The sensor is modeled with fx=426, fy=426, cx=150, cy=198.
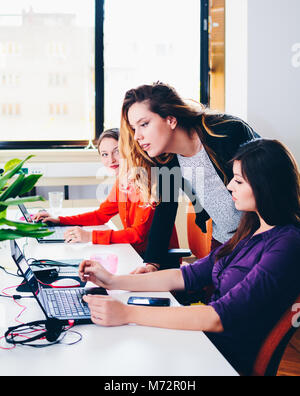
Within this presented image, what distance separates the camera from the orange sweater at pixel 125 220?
1938 mm

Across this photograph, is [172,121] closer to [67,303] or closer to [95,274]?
[95,274]

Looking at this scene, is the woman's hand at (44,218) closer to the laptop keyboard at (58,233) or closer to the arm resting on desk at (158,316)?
the laptop keyboard at (58,233)

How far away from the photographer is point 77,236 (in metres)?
1.96

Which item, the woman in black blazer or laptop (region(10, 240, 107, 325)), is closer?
laptop (region(10, 240, 107, 325))

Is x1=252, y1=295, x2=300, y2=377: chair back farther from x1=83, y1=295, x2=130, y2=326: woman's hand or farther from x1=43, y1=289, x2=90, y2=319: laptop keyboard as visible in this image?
x1=43, y1=289, x2=90, y2=319: laptop keyboard

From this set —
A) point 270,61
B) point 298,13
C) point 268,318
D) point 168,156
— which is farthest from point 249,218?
point 298,13

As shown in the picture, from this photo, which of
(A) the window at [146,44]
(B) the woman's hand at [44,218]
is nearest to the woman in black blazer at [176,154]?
(B) the woman's hand at [44,218]

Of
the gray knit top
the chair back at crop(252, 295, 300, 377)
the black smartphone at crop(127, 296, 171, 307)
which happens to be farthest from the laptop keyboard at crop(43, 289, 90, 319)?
the gray knit top

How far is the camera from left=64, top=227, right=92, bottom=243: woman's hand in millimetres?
1955

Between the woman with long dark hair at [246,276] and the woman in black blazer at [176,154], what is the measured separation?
203 millimetres

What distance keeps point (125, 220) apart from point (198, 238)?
15.6 inches

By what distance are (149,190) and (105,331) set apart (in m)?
0.91

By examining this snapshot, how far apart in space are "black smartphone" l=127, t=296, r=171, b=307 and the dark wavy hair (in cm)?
36

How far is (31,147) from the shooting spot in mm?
3453
